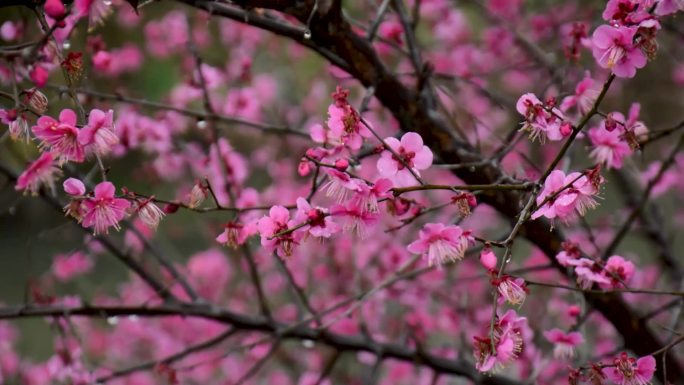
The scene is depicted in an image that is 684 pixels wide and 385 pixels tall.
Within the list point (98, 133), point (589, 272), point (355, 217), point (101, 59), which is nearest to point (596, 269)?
point (589, 272)

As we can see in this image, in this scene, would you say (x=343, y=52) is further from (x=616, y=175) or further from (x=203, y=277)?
(x=203, y=277)

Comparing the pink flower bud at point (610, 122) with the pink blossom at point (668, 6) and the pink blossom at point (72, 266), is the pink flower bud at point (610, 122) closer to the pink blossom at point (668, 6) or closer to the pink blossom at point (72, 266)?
the pink blossom at point (668, 6)

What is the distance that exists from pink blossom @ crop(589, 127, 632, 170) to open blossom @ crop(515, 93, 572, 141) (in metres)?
0.27

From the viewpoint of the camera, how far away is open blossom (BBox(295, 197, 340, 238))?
147 centimetres

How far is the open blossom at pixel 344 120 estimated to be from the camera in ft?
4.90

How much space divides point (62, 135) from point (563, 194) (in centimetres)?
104

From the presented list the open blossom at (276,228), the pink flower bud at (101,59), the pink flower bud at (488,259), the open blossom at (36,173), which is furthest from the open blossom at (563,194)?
the pink flower bud at (101,59)

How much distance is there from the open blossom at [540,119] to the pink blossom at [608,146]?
273 mm

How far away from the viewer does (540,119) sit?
1.53 meters

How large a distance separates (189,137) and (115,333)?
1.65m

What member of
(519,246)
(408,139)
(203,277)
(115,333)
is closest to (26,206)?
(115,333)

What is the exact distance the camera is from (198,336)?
408cm

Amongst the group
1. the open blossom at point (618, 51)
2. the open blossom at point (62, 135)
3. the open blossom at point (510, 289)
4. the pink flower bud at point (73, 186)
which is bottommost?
the pink flower bud at point (73, 186)

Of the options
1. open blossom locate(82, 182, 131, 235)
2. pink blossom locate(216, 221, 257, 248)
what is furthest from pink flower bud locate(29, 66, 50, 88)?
pink blossom locate(216, 221, 257, 248)
